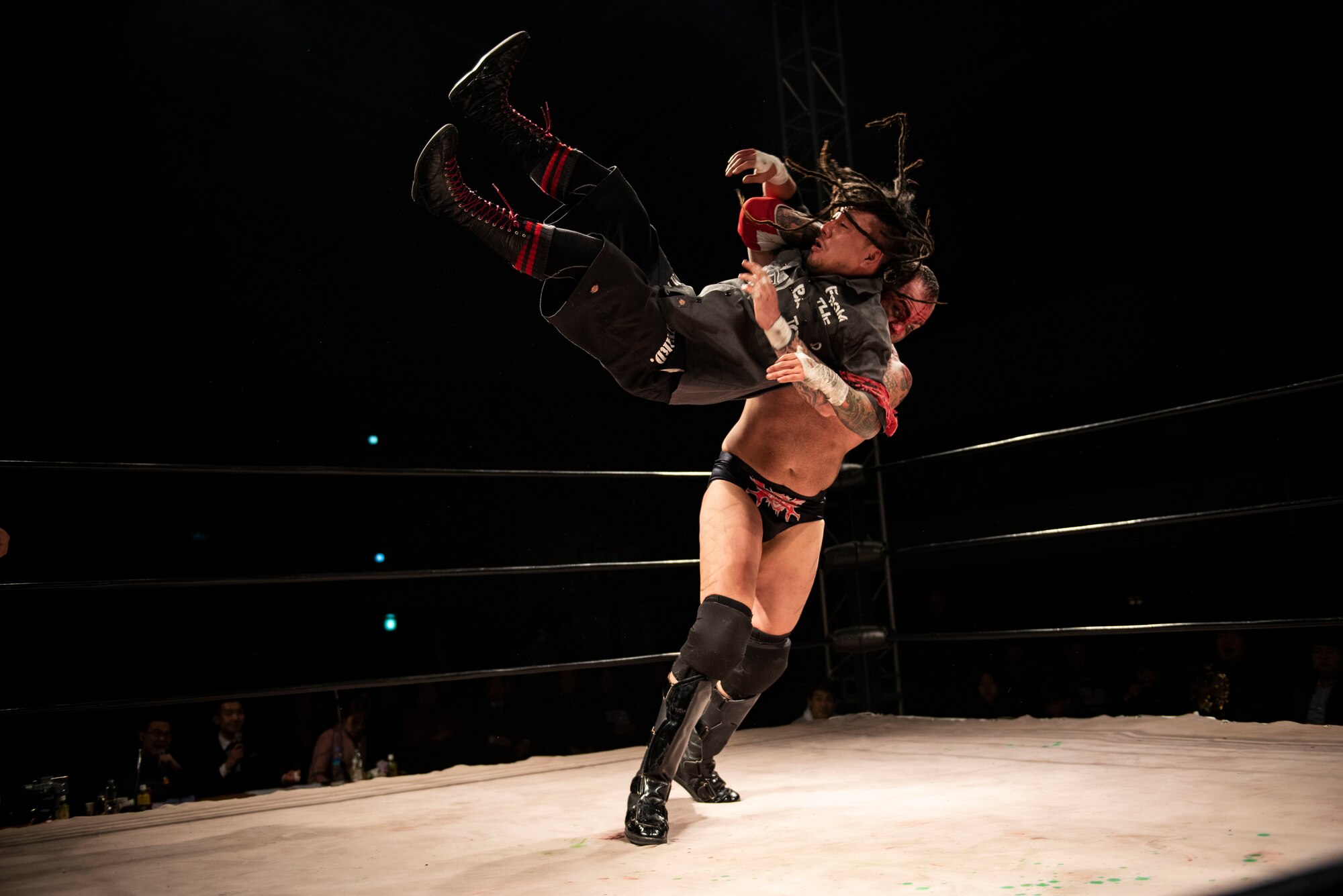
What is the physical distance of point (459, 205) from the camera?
5.14 ft

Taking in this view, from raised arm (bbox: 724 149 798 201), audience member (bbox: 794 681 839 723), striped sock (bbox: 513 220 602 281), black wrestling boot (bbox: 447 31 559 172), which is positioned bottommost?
audience member (bbox: 794 681 839 723)

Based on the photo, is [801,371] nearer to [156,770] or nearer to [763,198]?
[763,198]

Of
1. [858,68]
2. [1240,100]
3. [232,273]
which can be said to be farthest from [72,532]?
[1240,100]

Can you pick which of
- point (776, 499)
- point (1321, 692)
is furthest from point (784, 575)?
point (1321, 692)

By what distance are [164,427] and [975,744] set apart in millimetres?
3761

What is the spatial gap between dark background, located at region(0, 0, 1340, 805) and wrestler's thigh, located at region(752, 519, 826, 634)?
1693 millimetres

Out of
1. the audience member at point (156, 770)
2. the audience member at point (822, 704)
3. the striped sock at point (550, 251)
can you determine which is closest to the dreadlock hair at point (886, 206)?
the striped sock at point (550, 251)

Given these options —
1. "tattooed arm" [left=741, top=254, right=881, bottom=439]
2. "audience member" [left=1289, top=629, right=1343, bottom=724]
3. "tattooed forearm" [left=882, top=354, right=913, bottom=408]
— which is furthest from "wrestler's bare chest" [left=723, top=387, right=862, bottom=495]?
"audience member" [left=1289, top=629, right=1343, bottom=724]

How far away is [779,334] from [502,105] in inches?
28.0

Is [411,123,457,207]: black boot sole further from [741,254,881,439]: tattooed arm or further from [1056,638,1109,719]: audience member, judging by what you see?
[1056,638,1109,719]: audience member

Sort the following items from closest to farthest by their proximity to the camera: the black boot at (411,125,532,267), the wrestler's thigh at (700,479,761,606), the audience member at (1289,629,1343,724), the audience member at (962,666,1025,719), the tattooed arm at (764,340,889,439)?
the tattooed arm at (764,340,889,439) → the black boot at (411,125,532,267) → the wrestler's thigh at (700,479,761,606) → the audience member at (1289,629,1343,724) → the audience member at (962,666,1025,719)

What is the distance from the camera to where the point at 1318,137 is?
4.14 metres

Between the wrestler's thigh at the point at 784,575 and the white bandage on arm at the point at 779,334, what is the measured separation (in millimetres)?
504

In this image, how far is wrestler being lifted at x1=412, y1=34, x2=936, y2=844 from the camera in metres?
1.57
